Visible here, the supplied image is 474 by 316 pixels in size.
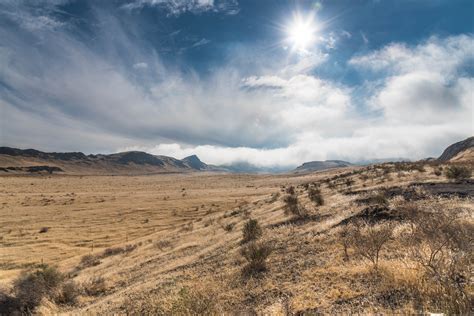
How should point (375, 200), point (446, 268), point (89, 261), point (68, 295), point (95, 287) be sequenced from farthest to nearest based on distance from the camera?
1. point (89, 261)
2. point (375, 200)
3. point (95, 287)
4. point (68, 295)
5. point (446, 268)

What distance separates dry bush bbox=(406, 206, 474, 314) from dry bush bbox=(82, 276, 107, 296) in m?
12.4

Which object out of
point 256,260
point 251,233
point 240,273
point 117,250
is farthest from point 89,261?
point 256,260

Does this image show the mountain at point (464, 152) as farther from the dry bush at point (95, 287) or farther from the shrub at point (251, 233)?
the dry bush at point (95, 287)

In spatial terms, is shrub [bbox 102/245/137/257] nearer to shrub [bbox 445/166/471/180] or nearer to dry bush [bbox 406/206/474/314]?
dry bush [bbox 406/206/474/314]

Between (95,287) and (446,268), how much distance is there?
1343 centimetres

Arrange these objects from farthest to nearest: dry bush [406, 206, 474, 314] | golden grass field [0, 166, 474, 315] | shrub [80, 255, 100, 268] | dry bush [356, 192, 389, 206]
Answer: shrub [80, 255, 100, 268], dry bush [356, 192, 389, 206], golden grass field [0, 166, 474, 315], dry bush [406, 206, 474, 314]

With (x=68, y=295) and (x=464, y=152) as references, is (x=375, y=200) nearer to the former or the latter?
(x=68, y=295)

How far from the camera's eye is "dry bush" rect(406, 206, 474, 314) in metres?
4.27

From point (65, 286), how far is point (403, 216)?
14.7 metres

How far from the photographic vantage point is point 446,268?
17.3 ft

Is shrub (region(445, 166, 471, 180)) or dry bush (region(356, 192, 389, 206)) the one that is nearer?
dry bush (region(356, 192, 389, 206))

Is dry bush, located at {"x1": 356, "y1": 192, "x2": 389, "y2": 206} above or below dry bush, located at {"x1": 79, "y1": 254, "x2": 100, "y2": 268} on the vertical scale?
above

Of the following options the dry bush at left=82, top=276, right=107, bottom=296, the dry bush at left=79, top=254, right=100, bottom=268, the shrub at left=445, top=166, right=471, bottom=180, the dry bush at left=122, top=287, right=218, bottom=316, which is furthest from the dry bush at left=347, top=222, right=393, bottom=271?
the dry bush at left=79, top=254, right=100, bottom=268

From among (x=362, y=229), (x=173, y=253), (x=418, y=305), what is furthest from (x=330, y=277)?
(x=173, y=253)
